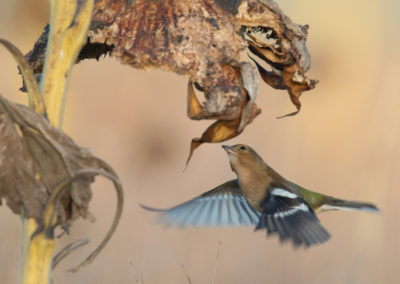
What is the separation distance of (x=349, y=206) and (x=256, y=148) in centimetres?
139

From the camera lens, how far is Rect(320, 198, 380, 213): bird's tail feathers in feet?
8.41

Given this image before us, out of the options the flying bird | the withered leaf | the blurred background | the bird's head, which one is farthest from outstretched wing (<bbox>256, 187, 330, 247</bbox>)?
the blurred background

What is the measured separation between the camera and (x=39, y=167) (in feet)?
4.37

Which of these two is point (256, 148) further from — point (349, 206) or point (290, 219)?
point (290, 219)

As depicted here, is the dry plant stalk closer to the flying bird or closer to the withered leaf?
the withered leaf

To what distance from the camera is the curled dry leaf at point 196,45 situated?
4.99ft

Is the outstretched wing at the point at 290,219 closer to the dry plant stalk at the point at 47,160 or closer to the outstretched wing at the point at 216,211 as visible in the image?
the outstretched wing at the point at 216,211

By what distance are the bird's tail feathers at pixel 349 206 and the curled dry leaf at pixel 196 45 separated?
1142 mm

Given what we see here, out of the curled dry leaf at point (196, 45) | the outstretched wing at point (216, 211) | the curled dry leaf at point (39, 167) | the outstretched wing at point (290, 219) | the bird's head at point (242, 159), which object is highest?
the curled dry leaf at point (196, 45)

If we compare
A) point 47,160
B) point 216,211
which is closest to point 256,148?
point 216,211

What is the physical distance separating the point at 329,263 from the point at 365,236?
342 mm

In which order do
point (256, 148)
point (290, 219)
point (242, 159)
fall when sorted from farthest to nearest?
point (256, 148), point (242, 159), point (290, 219)

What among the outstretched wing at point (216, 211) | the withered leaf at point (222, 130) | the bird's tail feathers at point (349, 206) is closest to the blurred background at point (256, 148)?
the outstretched wing at point (216, 211)

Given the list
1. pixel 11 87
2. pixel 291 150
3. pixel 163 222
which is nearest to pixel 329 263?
pixel 291 150
